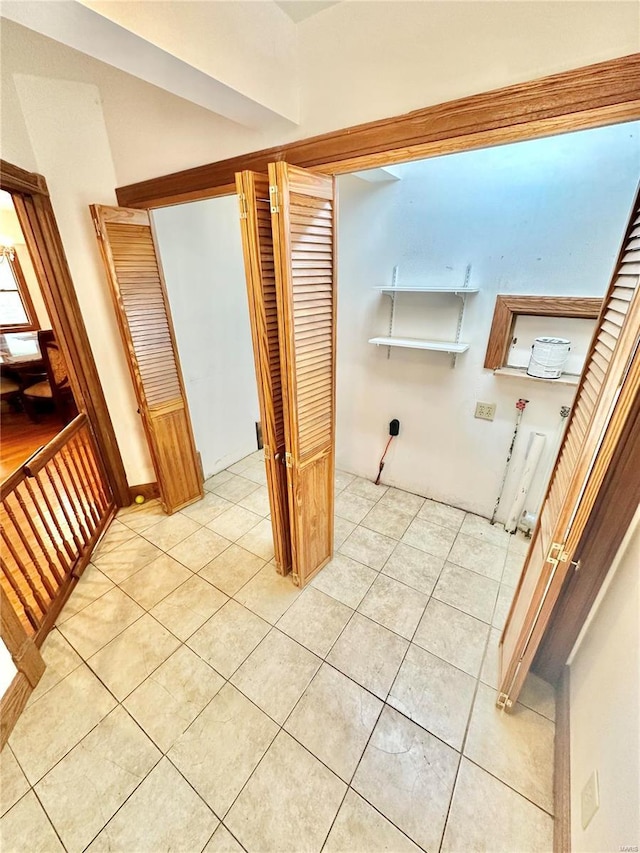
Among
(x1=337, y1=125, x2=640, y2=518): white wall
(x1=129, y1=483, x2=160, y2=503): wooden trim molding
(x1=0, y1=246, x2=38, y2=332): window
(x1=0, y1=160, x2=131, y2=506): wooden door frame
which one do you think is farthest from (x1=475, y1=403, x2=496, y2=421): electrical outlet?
(x1=0, y1=246, x2=38, y2=332): window

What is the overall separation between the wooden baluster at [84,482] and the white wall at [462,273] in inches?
80.7

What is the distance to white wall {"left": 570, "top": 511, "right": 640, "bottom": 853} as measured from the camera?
844 mm

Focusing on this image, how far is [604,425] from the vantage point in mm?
907

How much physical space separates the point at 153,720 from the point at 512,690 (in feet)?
5.02

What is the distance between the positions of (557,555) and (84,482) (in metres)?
2.80

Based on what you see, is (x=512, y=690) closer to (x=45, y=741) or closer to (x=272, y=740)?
(x=272, y=740)

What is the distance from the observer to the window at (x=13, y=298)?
4707mm

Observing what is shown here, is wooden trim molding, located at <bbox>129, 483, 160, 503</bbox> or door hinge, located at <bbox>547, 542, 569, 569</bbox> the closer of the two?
door hinge, located at <bbox>547, 542, 569, 569</bbox>

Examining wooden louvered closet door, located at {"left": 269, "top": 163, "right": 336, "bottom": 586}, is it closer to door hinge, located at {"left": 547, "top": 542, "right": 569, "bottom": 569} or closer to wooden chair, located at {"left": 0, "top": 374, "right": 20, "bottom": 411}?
door hinge, located at {"left": 547, "top": 542, "right": 569, "bottom": 569}

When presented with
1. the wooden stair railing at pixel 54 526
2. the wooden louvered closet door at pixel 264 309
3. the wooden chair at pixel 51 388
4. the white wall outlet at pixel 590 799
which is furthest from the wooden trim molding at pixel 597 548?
the wooden chair at pixel 51 388

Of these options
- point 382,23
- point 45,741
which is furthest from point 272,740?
point 382,23

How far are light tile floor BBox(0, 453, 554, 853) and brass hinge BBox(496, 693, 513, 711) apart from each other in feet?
0.16

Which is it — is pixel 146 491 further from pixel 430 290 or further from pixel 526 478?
pixel 526 478

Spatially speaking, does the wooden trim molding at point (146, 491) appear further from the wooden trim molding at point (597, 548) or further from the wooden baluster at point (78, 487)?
the wooden trim molding at point (597, 548)
